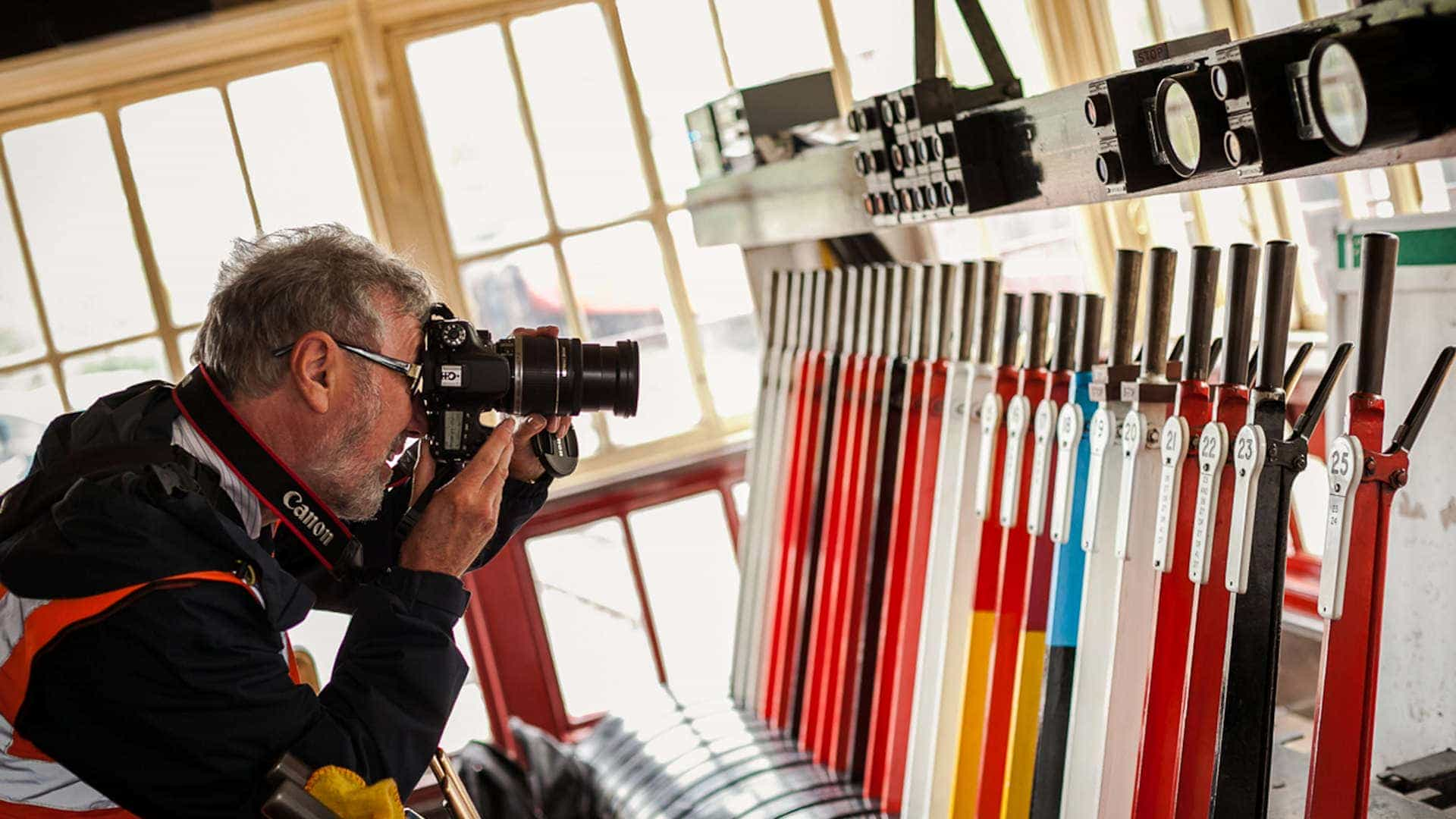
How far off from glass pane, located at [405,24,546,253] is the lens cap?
1.92 metres

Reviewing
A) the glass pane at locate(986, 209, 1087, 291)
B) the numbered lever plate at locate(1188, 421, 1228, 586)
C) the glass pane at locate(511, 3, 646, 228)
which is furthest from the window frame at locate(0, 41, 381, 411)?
the numbered lever plate at locate(1188, 421, 1228, 586)

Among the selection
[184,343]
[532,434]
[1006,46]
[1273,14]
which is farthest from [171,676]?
[1006,46]

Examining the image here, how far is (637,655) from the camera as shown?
3895 millimetres

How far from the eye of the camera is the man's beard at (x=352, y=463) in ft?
5.16

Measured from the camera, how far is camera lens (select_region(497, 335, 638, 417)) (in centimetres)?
180

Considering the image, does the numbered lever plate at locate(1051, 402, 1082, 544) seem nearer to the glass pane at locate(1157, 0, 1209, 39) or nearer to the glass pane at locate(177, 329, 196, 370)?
the glass pane at locate(1157, 0, 1209, 39)

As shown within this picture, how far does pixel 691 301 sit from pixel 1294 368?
253 cm

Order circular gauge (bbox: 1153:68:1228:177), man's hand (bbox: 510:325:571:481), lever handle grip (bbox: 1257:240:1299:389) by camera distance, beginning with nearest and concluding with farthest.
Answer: circular gauge (bbox: 1153:68:1228:177), lever handle grip (bbox: 1257:240:1299:389), man's hand (bbox: 510:325:571:481)

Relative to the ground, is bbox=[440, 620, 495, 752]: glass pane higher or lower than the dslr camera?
lower

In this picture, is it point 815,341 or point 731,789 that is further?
point 815,341

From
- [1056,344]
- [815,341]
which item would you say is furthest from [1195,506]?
[815,341]

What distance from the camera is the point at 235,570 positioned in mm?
1396

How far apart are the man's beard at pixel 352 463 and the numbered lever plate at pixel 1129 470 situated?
908 mm

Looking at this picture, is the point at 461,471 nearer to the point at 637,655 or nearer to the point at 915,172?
the point at 915,172
